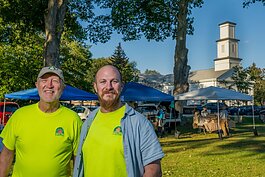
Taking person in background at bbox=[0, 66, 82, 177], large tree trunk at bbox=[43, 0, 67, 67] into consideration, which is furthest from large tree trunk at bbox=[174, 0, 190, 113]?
person in background at bbox=[0, 66, 82, 177]

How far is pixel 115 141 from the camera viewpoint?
2510 millimetres

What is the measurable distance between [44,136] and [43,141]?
0.14ft

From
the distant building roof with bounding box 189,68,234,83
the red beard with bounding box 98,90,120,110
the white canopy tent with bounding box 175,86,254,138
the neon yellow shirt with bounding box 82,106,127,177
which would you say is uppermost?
the distant building roof with bounding box 189,68,234,83

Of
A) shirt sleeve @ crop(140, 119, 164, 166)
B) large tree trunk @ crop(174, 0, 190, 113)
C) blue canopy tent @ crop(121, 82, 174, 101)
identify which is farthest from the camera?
large tree trunk @ crop(174, 0, 190, 113)

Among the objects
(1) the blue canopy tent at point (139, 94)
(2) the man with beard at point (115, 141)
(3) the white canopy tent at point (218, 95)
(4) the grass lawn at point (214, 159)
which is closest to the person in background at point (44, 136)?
(2) the man with beard at point (115, 141)

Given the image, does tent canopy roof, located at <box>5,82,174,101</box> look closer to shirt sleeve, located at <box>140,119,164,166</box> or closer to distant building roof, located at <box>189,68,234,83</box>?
shirt sleeve, located at <box>140,119,164,166</box>

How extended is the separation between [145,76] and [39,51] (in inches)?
2280

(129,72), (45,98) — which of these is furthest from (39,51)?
(129,72)

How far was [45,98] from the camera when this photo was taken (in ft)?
9.78

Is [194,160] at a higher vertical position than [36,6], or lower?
lower

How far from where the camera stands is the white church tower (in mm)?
91750

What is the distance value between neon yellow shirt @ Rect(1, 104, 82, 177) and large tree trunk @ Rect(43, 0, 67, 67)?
11432 mm

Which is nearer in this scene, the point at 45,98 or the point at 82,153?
the point at 82,153

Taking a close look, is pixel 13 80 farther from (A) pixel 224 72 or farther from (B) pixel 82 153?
(A) pixel 224 72
